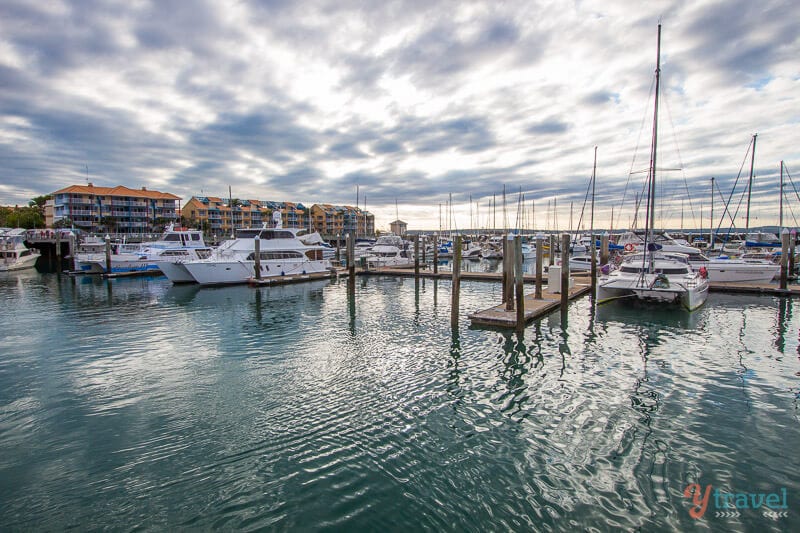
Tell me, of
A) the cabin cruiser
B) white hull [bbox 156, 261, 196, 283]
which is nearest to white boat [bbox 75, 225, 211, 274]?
white hull [bbox 156, 261, 196, 283]

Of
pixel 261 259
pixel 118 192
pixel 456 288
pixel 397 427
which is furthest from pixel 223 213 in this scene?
pixel 397 427

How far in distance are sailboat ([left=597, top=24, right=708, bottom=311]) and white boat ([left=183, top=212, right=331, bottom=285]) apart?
24224mm

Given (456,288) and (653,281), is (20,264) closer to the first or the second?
(456,288)

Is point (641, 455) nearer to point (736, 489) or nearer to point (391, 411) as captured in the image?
point (736, 489)

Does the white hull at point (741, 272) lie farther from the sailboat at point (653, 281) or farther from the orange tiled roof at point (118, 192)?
the orange tiled roof at point (118, 192)

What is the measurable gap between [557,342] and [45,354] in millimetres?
17021

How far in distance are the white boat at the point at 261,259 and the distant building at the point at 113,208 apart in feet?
193

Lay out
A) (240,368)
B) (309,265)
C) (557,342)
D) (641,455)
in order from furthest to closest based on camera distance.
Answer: (309,265) < (557,342) < (240,368) < (641,455)

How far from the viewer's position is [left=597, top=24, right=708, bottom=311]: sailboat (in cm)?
1859

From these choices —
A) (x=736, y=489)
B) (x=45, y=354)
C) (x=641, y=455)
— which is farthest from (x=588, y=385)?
(x=45, y=354)

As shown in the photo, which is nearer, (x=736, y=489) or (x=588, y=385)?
(x=736, y=489)

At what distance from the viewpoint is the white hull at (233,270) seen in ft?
101

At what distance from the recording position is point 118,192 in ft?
264

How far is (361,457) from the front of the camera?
694 centimetres
